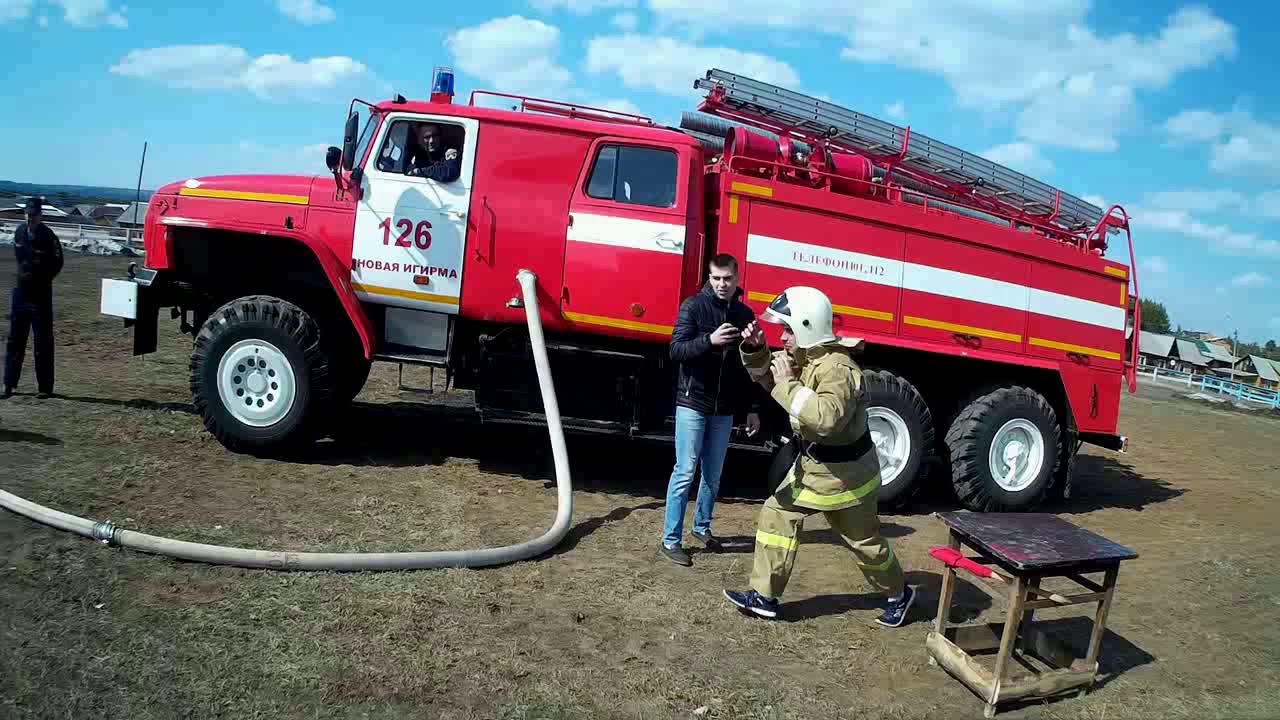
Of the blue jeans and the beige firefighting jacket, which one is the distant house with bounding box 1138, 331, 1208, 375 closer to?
the blue jeans

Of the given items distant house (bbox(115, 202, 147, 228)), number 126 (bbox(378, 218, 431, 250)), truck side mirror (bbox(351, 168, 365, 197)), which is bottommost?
number 126 (bbox(378, 218, 431, 250))

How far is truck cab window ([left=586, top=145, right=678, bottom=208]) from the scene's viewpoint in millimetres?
6406

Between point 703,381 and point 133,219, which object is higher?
point 133,219

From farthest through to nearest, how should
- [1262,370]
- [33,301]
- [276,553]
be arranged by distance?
1. [1262,370]
2. [33,301]
3. [276,553]

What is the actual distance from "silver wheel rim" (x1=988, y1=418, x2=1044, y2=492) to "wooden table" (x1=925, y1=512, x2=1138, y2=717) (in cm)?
262

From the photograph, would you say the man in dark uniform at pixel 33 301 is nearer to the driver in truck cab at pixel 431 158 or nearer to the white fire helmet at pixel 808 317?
the driver in truck cab at pixel 431 158

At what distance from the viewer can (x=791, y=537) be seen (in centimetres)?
433

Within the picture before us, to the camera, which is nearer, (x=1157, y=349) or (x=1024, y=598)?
(x=1024, y=598)

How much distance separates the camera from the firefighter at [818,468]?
419 centimetres

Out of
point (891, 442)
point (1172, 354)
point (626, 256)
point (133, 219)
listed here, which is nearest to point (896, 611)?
point (891, 442)

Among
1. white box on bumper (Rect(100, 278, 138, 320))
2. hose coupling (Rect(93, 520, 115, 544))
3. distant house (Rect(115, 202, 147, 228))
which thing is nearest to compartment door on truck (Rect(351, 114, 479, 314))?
white box on bumper (Rect(100, 278, 138, 320))

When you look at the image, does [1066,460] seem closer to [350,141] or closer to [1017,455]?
[1017,455]

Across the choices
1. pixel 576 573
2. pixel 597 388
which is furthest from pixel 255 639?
pixel 597 388

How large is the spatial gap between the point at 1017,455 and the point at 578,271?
4052 millimetres
